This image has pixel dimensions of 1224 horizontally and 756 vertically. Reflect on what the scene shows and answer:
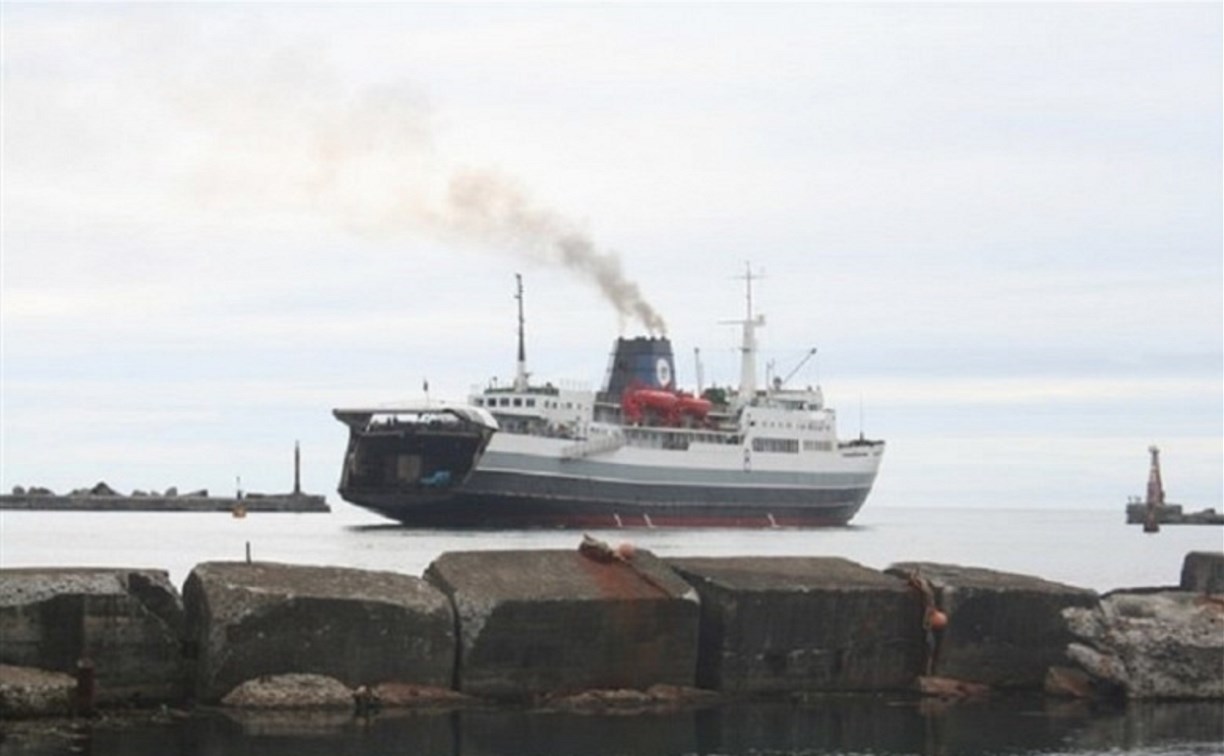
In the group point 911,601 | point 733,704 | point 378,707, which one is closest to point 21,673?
point 378,707

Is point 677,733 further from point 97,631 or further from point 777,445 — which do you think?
point 777,445

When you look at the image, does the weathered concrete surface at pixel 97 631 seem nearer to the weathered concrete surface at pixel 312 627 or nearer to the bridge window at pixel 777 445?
the weathered concrete surface at pixel 312 627

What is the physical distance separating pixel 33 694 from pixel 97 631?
1.95 feet

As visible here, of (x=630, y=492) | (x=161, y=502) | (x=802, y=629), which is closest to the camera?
(x=802, y=629)

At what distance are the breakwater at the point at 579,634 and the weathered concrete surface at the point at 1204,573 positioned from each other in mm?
1411

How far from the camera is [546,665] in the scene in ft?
44.3

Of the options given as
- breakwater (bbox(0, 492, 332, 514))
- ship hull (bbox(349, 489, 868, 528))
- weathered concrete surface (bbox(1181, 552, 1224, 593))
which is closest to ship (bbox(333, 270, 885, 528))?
ship hull (bbox(349, 489, 868, 528))

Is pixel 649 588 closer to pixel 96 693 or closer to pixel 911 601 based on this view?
pixel 911 601

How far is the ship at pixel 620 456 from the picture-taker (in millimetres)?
76938

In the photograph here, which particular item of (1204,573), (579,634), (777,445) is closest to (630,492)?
(777,445)

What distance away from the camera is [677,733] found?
41.1 ft

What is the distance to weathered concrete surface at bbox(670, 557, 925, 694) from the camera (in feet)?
46.1

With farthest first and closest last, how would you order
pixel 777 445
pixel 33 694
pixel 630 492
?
pixel 777 445 → pixel 630 492 → pixel 33 694

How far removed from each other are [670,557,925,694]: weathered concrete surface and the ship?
6093 centimetres
